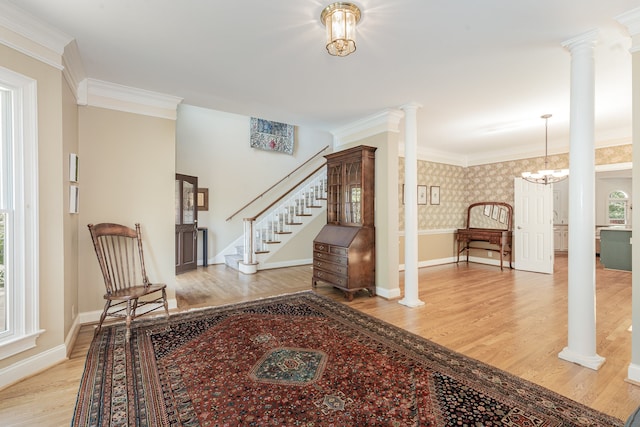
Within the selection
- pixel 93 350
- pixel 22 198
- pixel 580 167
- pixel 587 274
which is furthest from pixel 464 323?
pixel 22 198

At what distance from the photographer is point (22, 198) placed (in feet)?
7.50

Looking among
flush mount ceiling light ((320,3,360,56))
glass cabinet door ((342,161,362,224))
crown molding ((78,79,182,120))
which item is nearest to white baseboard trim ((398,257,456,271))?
glass cabinet door ((342,161,362,224))

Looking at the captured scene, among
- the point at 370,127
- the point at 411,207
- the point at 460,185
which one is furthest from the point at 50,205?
the point at 460,185

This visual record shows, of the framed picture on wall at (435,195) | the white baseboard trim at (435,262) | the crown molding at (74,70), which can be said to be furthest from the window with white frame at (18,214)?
the framed picture on wall at (435,195)

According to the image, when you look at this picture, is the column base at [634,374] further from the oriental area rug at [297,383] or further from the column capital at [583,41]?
the column capital at [583,41]

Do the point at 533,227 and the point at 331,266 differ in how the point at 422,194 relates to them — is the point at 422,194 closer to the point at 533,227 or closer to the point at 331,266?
the point at 533,227

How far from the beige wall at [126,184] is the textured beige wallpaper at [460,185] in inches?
177

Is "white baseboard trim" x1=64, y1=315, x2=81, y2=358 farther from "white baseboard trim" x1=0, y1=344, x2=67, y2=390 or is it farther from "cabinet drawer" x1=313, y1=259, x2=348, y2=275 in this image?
"cabinet drawer" x1=313, y1=259, x2=348, y2=275

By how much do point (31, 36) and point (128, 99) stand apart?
1212mm

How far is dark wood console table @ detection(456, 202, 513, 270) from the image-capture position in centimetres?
655

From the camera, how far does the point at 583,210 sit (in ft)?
7.97

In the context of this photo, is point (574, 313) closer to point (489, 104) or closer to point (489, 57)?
point (489, 57)

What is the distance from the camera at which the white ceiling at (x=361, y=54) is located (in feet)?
7.07

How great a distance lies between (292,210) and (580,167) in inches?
203
